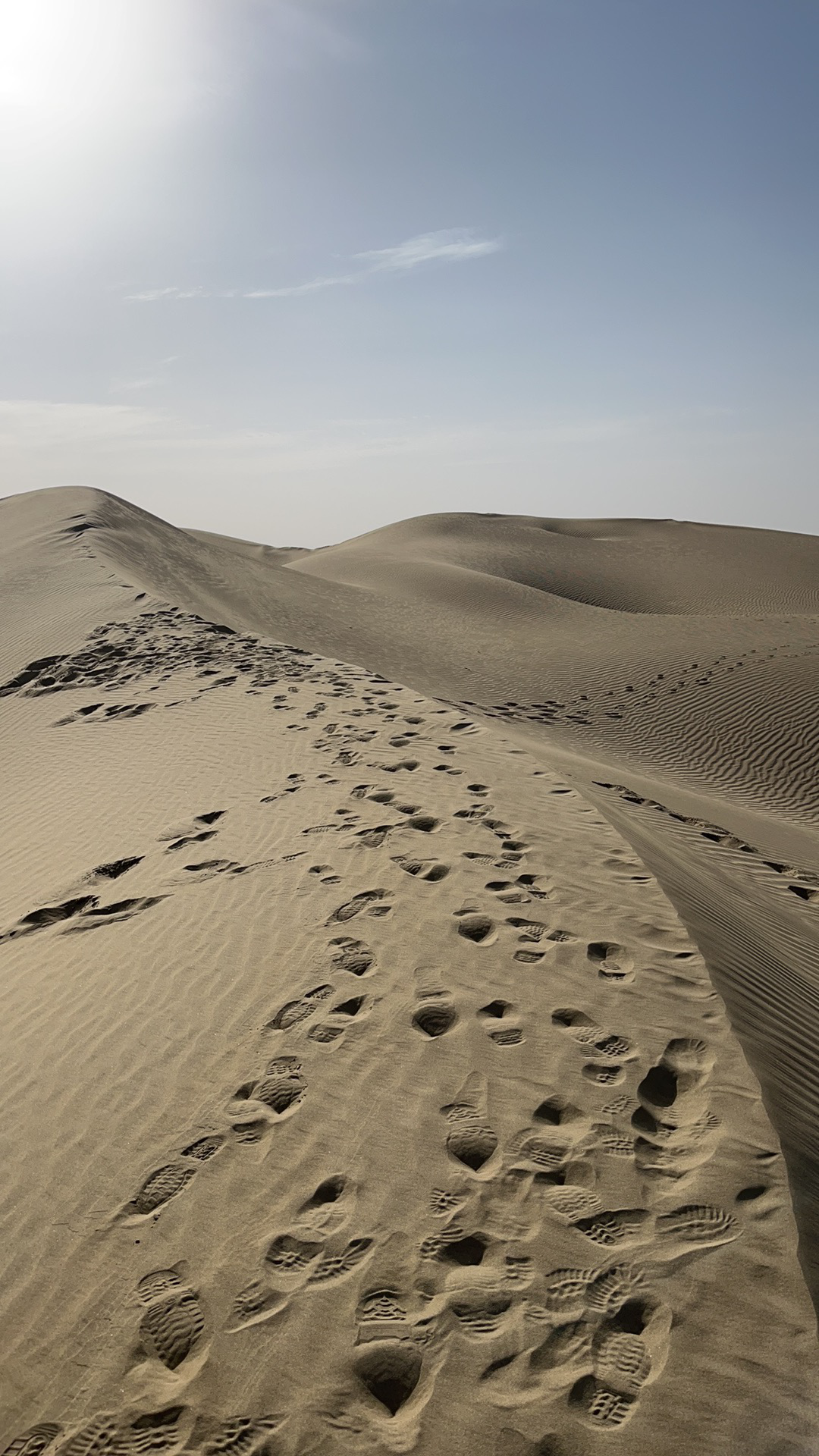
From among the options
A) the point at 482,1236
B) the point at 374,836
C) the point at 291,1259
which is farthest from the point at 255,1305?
the point at 374,836

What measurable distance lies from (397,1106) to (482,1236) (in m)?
0.74

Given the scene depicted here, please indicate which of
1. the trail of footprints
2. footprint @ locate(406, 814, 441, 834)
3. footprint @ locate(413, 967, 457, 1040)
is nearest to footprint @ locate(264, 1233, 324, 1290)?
the trail of footprints

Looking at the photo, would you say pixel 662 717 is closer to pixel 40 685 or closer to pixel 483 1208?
pixel 40 685

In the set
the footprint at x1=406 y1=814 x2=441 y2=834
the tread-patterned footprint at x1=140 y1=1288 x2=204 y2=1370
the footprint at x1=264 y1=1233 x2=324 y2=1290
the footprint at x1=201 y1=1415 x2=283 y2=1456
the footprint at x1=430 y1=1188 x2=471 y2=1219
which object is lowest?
the footprint at x1=201 y1=1415 x2=283 y2=1456

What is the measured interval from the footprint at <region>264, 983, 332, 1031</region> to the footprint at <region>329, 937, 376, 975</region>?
0.19m

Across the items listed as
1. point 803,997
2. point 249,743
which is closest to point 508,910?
point 803,997

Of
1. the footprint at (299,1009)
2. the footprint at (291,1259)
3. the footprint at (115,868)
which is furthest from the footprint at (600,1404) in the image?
the footprint at (115,868)

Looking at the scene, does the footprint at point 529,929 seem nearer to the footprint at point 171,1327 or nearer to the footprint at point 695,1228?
the footprint at point 695,1228

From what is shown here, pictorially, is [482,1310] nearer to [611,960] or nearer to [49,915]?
[611,960]

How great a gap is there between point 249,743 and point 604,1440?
7.72 metres

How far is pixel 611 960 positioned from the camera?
4875 millimetres

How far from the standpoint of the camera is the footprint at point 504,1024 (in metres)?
4.15

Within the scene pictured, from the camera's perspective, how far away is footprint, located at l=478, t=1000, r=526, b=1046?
4.15m

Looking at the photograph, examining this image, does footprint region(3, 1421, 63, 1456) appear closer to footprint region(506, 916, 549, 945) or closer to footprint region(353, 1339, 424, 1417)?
footprint region(353, 1339, 424, 1417)
